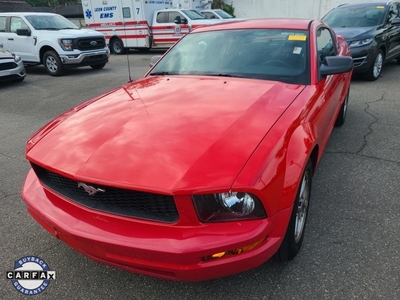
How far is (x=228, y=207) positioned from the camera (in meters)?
1.72

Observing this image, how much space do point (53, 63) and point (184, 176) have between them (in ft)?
33.0

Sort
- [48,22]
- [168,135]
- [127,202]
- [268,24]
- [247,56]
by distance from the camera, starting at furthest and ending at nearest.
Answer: [48,22] → [268,24] → [247,56] → [168,135] → [127,202]

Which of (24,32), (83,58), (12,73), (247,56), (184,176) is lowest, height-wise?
(12,73)

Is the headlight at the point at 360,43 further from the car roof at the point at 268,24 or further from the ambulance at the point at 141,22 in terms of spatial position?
the ambulance at the point at 141,22

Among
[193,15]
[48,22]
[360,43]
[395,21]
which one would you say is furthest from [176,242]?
[193,15]

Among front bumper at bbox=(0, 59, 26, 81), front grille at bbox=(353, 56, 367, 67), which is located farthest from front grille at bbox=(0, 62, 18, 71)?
front grille at bbox=(353, 56, 367, 67)

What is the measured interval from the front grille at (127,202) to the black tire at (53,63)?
9.22 metres

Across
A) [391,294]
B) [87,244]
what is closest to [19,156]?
[87,244]

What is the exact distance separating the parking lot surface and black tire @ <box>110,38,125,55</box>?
12175 mm

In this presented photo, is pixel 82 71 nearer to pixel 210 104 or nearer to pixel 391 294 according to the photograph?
pixel 210 104

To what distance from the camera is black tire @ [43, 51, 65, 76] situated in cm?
1013

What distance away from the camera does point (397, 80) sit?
7.65 meters

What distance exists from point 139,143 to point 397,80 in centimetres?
759

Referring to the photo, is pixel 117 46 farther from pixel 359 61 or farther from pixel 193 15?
pixel 359 61
